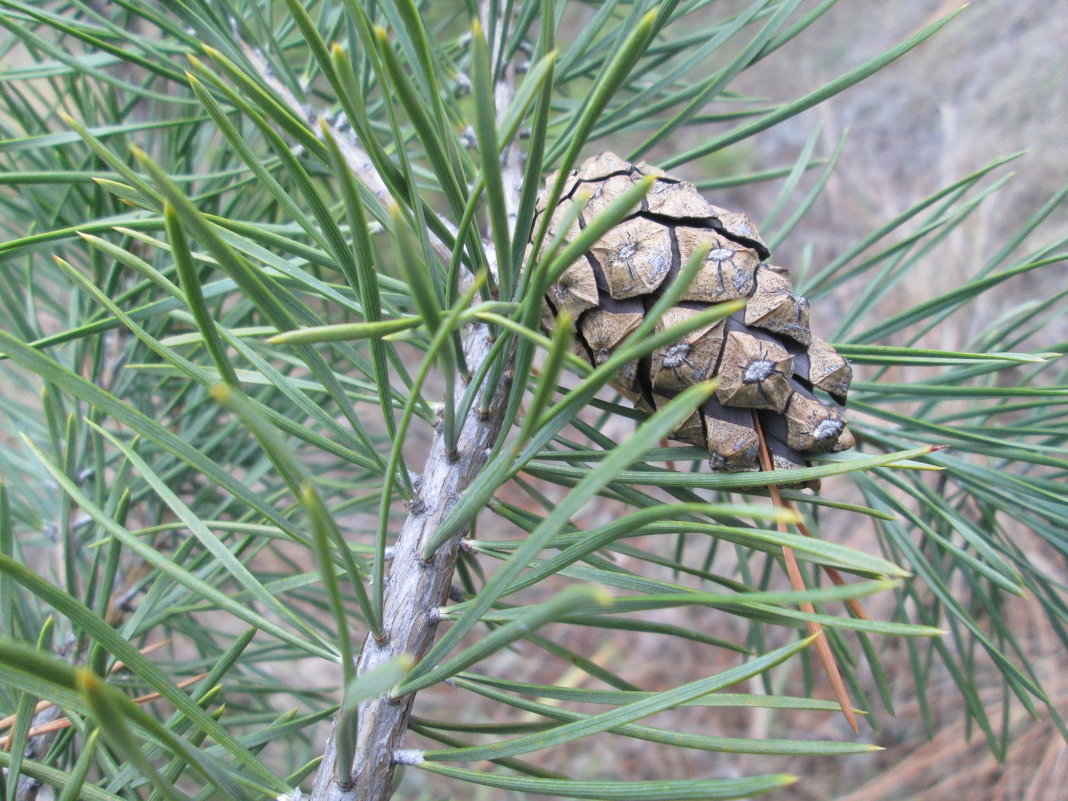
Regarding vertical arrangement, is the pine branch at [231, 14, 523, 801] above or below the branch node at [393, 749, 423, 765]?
above

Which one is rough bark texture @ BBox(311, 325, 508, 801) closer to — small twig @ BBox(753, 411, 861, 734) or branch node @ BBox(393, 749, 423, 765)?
branch node @ BBox(393, 749, 423, 765)

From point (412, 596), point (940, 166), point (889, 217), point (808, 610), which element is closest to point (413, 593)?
point (412, 596)

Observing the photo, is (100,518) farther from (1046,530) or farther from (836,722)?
(836,722)

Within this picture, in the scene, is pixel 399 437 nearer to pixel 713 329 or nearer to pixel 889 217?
pixel 713 329

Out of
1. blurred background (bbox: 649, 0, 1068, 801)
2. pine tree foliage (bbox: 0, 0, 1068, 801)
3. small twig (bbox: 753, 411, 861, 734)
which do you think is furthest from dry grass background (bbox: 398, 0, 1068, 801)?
small twig (bbox: 753, 411, 861, 734)

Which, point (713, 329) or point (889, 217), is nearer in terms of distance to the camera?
point (713, 329)

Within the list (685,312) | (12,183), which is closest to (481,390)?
(685,312)

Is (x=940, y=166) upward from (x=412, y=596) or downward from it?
upward
